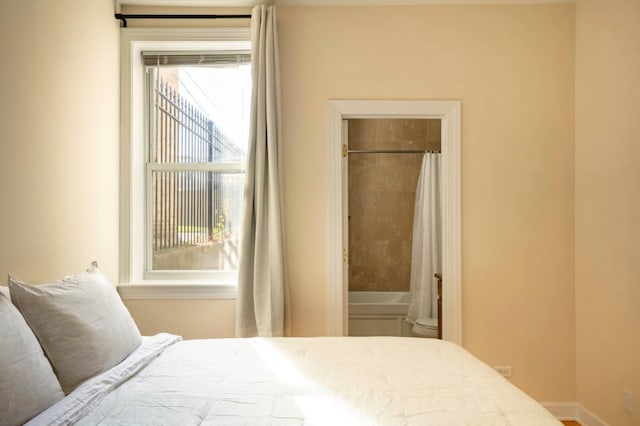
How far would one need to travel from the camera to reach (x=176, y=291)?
3.00 meters

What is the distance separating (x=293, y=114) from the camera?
9.93ft

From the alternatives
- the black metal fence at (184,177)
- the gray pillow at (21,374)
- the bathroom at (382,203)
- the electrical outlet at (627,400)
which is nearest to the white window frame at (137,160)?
the black metal fence at (184,177)

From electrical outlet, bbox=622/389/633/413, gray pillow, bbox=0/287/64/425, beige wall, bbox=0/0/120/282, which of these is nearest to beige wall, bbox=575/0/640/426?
electrical outlet, bbox=622/389/633/413

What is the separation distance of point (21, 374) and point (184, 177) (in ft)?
6.70

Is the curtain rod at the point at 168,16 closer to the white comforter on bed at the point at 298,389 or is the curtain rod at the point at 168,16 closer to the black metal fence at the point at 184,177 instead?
the black metal fence at the point at 184,177

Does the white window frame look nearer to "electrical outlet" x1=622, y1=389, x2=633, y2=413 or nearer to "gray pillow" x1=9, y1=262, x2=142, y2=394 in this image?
"gray pillow" x1=9, y1=262, x2=142, y2=394

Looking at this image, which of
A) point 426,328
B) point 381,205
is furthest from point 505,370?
point 381,205

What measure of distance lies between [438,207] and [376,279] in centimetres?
116

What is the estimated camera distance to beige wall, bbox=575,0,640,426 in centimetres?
246

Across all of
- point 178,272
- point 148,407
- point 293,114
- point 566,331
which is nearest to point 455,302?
point 566,331

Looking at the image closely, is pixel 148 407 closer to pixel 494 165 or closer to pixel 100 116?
pixel 100 116

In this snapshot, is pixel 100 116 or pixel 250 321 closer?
pixel 100 116

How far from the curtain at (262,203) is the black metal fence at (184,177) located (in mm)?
362

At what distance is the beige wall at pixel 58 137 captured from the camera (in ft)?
6.32
